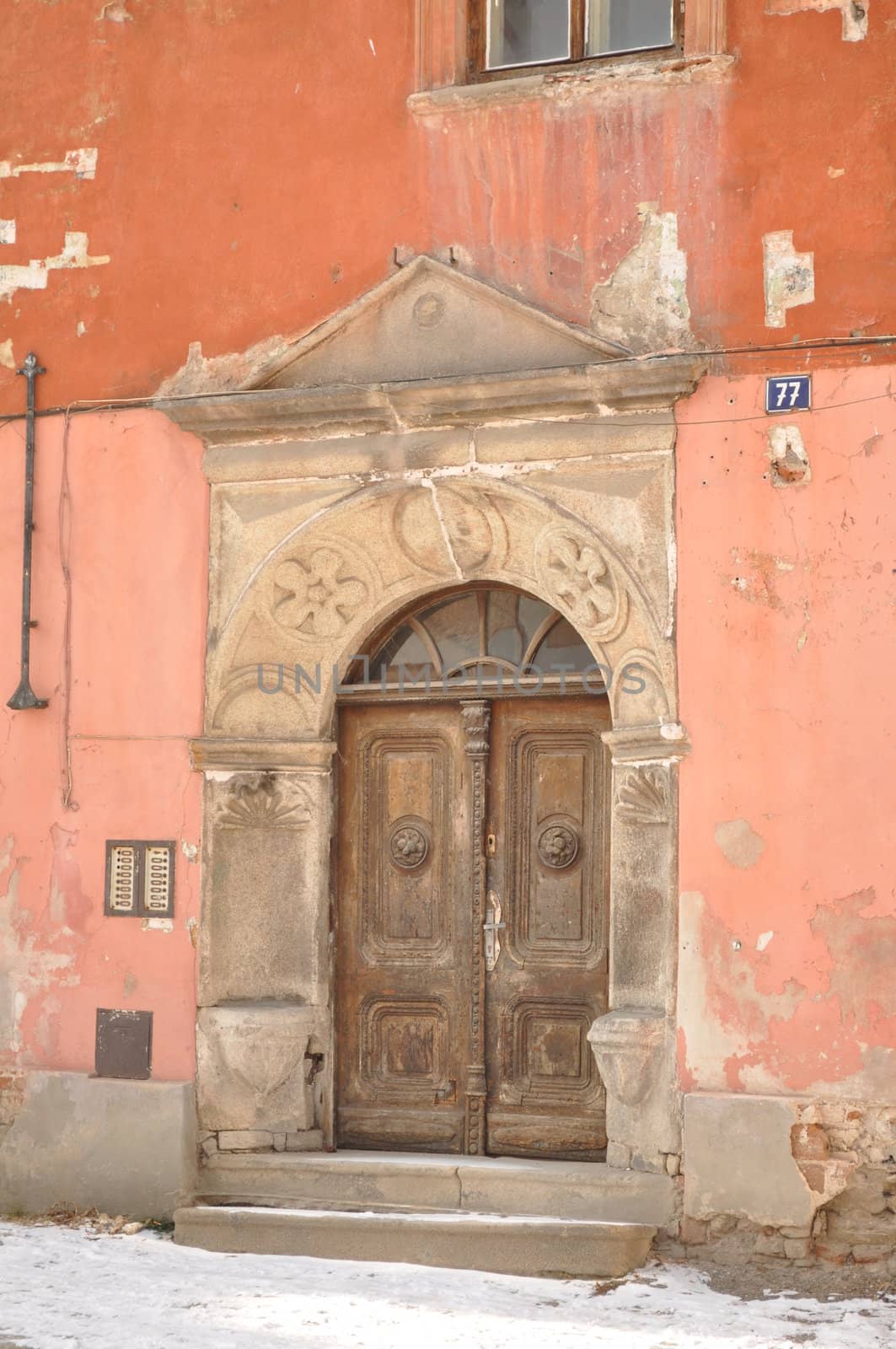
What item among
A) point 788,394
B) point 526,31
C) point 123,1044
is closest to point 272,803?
point 123,1044

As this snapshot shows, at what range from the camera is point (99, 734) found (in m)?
6.93

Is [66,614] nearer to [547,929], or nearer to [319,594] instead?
[319,594]

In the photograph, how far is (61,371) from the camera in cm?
708

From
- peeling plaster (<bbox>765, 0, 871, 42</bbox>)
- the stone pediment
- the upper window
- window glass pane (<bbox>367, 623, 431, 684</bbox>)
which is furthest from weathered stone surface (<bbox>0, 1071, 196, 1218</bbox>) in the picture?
peeling plaster (<bbox>765, 0, 871, 42</bbox>)

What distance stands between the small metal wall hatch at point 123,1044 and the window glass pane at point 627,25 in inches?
161

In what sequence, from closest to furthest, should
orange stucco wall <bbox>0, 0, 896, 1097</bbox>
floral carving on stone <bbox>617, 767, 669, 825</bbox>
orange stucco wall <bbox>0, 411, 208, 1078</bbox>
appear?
orange stucco wall <bbox>0, 0, 896, 1097</bbox>, floral carving on stone <bbox>617, 767, 669, 825</bbox>, orange stucco wall <bbox>0, 411, 208, 1078</bbox>

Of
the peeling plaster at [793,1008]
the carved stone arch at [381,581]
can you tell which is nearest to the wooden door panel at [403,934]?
the carved stone arch at [381,581]

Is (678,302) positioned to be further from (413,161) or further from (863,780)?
(863,780)

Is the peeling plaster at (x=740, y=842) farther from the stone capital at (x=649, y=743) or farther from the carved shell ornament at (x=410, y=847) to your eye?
the carved shell ornament at (x=410, y=847)

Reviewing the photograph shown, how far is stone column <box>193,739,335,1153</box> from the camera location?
6695 millimetres

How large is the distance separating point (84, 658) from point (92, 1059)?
159 centimetres

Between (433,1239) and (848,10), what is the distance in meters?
4.52

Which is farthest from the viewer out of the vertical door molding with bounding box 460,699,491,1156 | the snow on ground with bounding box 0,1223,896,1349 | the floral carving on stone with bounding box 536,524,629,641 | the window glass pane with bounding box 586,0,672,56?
the vertical door molding with bounding box 460,699,491,1156

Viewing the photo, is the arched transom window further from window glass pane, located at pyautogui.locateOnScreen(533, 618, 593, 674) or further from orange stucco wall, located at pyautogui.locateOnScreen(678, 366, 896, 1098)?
orange stucco wall, located at pyautogui.locateOnScreen(678, 366, 896, 1098)
